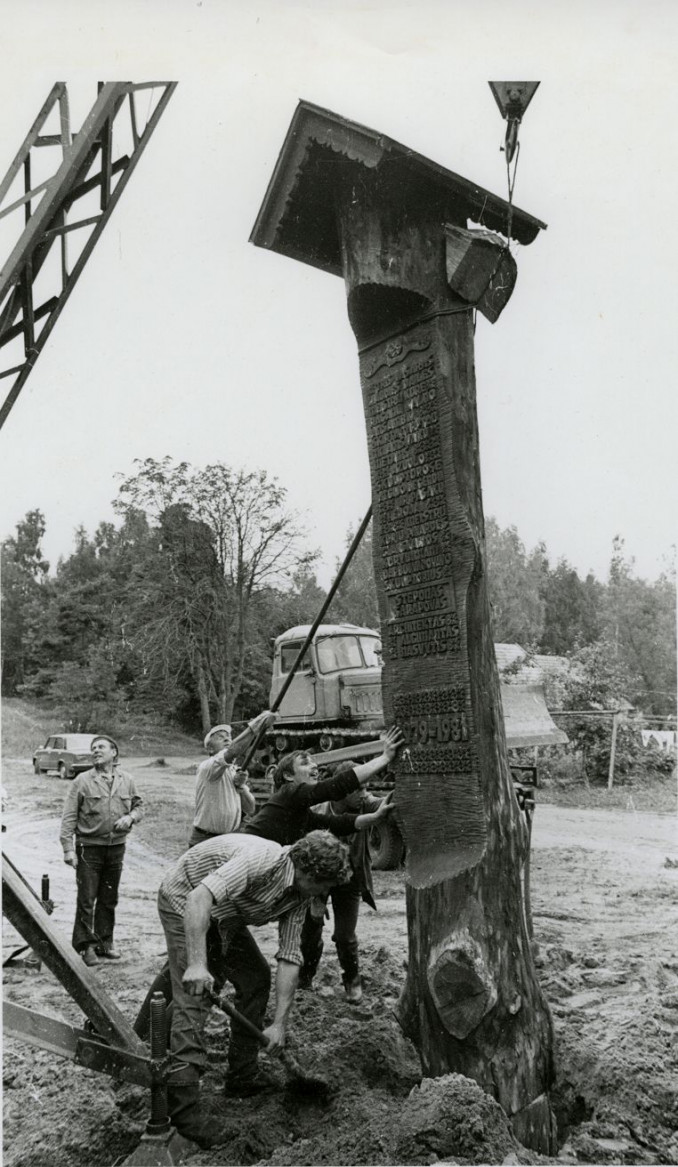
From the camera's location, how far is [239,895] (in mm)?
3125

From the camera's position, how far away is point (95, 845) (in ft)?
18.2

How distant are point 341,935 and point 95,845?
200 centimetres

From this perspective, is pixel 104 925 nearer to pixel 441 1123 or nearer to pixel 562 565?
pixel 441 1123

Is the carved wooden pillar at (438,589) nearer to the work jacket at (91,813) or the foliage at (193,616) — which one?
the work jacket at (91,813)

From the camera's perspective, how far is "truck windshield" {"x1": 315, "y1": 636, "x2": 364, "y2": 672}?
1115cm

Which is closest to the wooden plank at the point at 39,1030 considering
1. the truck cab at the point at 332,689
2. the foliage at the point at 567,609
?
the truck cab at the point at 332,689

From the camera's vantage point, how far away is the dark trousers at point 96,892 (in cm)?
549

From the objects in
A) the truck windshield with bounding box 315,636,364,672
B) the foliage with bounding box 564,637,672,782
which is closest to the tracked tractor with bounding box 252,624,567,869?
the truck windshield with bounding box 315,636,364,672

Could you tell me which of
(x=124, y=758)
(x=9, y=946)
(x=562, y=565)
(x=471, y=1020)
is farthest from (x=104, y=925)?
(x=562, y=565)

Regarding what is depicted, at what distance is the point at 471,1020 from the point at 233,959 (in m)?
1.02

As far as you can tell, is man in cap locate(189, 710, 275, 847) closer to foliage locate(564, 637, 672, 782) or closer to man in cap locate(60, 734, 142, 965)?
man in cap locate(60, 734, 142, 965)

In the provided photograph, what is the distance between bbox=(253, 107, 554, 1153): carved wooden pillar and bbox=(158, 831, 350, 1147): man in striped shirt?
44cm

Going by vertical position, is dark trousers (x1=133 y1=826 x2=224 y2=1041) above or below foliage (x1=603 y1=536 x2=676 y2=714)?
below

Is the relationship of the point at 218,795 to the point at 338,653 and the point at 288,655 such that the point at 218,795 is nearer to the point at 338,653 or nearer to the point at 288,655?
the point at 338,653
